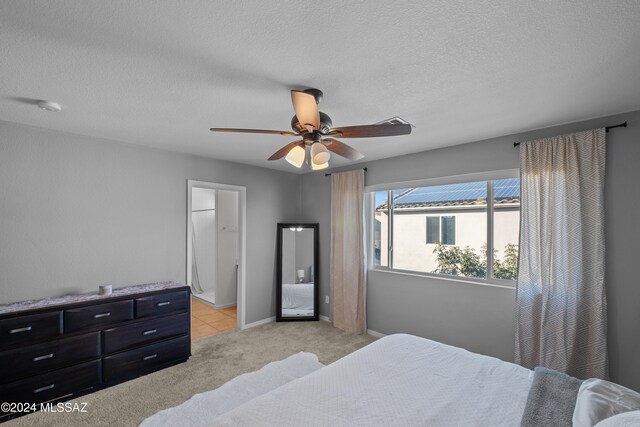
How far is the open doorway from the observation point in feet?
13.9

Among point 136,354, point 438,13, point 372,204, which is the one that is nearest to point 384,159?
point 372,204

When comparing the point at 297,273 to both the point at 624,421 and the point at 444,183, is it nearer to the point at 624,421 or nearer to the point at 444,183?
the point at 444,183

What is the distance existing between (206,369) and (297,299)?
185cm

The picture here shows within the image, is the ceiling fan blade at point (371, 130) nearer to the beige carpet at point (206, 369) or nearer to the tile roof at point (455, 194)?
the tile roof at point (455, 194)

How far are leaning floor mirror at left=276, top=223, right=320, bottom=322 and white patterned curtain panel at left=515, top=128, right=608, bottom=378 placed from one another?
108 inches

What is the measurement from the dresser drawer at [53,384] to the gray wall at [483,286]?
2938 millimetres

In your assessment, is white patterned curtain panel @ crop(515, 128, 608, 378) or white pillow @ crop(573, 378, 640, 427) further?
white patterned curtain panel @ crop(515, 128, 608, 378)

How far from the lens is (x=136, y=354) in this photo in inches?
112

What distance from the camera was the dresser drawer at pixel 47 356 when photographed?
2219 mm

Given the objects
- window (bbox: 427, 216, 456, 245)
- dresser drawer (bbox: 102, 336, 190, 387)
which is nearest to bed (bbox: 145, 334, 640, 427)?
dresser drawer (bbox: 102, 336, 190, 387)

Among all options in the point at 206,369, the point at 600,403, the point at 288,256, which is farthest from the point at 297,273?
the point at 600,403

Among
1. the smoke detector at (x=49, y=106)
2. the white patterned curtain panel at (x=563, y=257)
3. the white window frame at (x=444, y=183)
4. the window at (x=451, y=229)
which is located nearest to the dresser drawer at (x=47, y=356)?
the smoke detector at (x=49, y=106)

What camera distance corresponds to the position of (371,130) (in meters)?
1.84

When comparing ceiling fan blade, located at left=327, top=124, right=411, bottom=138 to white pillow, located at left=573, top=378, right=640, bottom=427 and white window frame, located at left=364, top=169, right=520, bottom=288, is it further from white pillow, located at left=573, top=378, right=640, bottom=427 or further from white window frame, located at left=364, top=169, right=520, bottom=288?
white window frame, located at left=364, top=169, right=520, bottom=288
